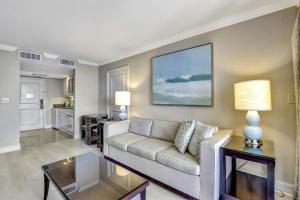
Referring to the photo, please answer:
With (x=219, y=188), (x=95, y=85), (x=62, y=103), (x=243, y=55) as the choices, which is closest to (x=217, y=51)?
(x=243, y=55)

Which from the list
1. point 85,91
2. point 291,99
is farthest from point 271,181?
point 85,91

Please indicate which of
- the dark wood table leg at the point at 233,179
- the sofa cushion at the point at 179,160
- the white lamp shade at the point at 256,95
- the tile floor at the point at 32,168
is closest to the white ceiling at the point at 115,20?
the white lamp shade at the point at 256,95

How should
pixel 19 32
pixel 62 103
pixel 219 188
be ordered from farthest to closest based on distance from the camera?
pixel 62 103 < pixel 19 32 < pixel 219 188

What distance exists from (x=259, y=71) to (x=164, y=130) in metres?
1.64

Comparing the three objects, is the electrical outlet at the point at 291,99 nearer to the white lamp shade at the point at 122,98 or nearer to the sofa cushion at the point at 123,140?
the sofa cushion at the point at 123,140

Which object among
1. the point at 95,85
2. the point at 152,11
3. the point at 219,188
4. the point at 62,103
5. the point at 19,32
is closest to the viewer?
the point at 219,188

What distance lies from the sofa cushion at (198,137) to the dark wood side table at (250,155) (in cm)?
23

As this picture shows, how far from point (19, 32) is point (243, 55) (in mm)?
3710

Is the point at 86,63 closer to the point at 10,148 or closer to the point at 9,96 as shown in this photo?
the point at 9,96

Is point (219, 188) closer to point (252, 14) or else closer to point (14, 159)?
point (252, 14)

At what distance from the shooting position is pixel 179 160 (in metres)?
1.90

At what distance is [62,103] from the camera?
21.8 ft

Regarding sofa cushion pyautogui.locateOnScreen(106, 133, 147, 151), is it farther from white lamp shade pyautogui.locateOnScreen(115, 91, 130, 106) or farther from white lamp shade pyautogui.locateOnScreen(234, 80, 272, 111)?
white lamp shade pyautogui.locateOnScreen(234, 80, 272, 111)

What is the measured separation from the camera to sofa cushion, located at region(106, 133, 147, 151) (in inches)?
103
